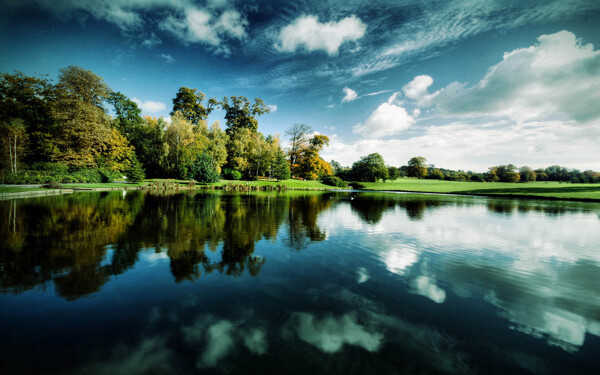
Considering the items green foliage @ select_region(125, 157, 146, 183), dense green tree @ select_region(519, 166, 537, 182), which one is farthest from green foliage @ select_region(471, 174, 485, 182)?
green foliage @ select_region(125, 157, 146, 183)

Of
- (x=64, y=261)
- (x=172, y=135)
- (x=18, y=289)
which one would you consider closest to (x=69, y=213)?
(x=64, y=261)

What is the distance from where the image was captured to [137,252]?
7.50 meters

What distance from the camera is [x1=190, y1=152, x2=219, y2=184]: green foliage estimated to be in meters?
45.4

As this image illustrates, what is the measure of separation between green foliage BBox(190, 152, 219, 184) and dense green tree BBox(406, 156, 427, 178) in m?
74.5

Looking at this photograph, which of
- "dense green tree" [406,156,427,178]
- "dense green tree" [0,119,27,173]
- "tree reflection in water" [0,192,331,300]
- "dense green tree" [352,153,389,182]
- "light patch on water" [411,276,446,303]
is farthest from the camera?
"dense green tree" [406,156,427,178]

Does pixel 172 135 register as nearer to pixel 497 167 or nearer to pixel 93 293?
pixel 93 293

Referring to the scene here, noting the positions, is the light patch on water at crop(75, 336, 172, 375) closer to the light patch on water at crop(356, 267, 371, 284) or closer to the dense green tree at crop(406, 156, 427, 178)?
the light patch on water at crop(356, 267, 371, 284)

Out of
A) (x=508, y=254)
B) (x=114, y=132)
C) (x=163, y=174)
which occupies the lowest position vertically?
(x=508, y=254)

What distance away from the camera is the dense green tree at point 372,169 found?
2665 inches

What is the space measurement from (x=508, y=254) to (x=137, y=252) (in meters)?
13.4

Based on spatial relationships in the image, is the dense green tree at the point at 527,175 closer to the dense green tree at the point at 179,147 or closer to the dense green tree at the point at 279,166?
the dense green tree at the point at 279,166

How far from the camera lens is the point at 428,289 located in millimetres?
5609

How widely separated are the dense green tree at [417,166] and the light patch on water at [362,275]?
9190 cm

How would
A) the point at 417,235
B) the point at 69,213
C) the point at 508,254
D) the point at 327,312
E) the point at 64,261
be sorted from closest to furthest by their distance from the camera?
the point at 327,312
the point at 64,261
the point at 508,254
the point at 417,235
the point at 69,213
